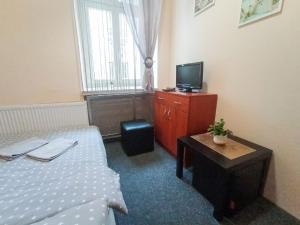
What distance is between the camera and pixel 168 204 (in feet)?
4.83

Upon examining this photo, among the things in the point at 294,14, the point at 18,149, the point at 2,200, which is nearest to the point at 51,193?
the point at 2,200

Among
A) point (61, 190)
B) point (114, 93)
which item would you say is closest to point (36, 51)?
point (114, 93)

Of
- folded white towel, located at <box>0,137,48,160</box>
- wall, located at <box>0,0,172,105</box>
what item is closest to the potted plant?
folded white towel, located at <box>0,137,48,160</box>

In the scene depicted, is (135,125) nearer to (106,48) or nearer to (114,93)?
(114,93)

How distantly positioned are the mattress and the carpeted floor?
0.52 metres

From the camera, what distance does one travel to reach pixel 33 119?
6.95 feet

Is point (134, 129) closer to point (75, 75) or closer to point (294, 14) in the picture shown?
point (75, 75)

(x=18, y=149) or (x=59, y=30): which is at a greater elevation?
(x=59, y=30)

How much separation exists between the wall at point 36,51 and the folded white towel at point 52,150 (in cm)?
93

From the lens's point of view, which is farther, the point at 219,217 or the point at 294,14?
the point at 219,217

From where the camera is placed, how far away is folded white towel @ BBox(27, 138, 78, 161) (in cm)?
139

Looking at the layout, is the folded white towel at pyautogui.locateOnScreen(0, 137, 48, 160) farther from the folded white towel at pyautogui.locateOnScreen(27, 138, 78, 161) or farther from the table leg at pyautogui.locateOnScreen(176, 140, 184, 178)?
the table leg at pyautogui.locateOnScreen(176, 140, 184, 178)

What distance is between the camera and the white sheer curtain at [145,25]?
239 cm

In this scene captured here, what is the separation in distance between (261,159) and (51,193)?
5.44 feet
